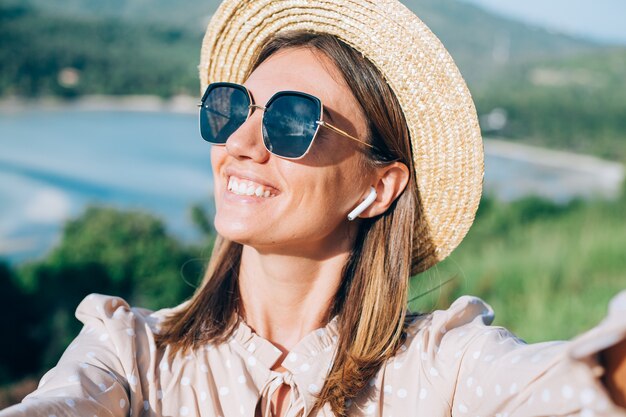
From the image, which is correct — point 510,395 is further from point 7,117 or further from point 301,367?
point 7,117

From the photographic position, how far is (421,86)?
214 centimetres

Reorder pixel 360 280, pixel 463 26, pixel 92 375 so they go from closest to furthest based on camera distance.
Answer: pixel 92 375, pixel 360 280, pixel 463 26

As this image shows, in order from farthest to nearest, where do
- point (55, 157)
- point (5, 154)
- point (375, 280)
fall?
point (55, 157) → point (5, 154) → point (375, 280)

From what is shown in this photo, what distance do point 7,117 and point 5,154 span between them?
0.58 m

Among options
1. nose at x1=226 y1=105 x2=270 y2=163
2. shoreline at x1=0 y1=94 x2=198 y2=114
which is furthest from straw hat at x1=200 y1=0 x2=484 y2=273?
shoreline at x1=0 y1=94 x2=198 y2=114

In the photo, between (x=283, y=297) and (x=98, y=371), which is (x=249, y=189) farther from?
(x=98, y=371)

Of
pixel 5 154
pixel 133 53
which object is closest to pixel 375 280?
pixel 5 154

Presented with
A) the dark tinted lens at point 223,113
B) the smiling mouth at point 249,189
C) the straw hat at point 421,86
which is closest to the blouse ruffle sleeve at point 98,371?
the smiling mouth at point 249,189

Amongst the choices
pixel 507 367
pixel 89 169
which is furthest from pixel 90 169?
pixel 507 367

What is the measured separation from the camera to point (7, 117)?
6629 millimetres

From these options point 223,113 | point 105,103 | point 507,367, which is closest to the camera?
point 507,367

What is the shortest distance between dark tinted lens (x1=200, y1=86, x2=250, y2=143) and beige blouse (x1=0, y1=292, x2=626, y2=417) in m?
0.54

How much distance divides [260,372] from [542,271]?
16.1 feet

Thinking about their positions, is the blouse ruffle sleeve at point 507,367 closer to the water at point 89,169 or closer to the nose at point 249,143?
the nose at point 249,143
